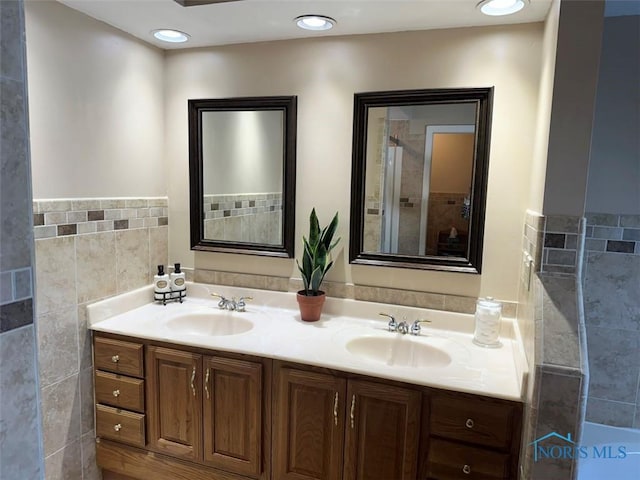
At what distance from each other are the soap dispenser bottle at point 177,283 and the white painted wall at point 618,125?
6.95 feet

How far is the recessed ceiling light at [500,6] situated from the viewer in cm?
166

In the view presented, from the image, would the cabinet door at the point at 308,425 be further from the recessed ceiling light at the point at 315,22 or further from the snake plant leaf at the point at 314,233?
the recessed ceiling light at the point at 315,22

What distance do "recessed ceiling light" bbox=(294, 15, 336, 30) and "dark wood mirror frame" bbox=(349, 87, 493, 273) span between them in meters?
0.34

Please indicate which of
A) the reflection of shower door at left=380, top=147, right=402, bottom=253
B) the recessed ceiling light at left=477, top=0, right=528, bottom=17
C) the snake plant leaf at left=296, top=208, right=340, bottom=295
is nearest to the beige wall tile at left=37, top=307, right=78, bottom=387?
the snake plant leaf at left=296, top=208, right=340, bottom=295

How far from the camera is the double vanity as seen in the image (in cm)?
155

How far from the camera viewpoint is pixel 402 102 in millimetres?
2016

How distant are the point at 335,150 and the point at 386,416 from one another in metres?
1.29

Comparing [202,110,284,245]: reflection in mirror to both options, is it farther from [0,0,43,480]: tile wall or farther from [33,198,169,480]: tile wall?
[0,0,43,480]: tile wall

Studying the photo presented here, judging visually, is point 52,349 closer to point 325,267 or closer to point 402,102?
point 325,267

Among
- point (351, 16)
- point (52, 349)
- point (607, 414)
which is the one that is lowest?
point (607, 414)

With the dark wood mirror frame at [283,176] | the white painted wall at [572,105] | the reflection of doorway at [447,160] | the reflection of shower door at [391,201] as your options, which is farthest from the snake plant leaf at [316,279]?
the white painted wall at [572,105]

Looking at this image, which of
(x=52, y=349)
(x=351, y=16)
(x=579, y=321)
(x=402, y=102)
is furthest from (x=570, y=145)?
(x=52, y=349)

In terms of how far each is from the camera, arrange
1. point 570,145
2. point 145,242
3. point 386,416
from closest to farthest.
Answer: point 570,145 < point 386,416 < point 145,242

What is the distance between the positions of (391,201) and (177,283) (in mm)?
1308
